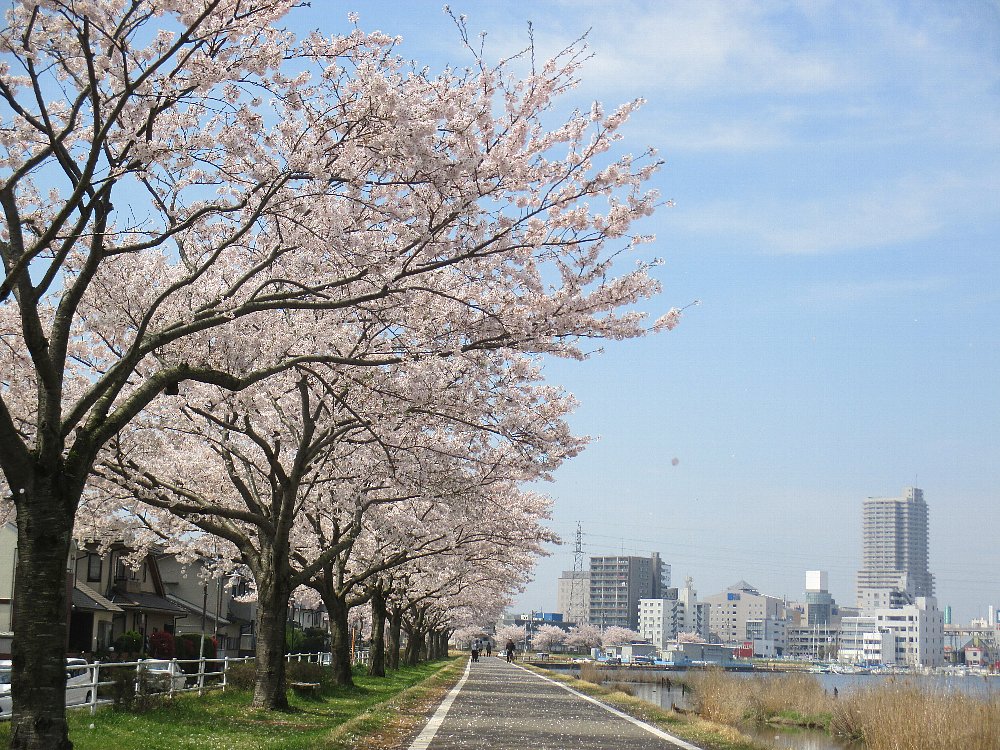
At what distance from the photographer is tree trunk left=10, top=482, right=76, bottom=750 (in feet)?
27.5

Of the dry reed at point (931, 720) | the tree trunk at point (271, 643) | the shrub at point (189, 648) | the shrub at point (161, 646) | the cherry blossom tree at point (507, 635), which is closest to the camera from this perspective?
the dry reed at point (931, 720)

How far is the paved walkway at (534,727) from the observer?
1375 centimetres

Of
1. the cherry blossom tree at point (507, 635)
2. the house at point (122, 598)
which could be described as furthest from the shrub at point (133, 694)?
the cherry blossom tree at point (507, 635)

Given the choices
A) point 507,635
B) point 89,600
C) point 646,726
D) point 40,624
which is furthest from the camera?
point 507,635

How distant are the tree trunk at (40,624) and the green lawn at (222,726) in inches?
124

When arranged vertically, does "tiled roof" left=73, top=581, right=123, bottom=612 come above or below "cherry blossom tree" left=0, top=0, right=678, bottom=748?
below

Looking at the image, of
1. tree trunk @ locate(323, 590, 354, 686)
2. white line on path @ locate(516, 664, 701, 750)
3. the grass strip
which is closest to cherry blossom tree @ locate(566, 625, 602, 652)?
tree trunk @ locate(323, 590, 354, 686)

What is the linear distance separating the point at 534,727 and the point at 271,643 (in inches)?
196

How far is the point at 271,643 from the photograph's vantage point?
18203mm

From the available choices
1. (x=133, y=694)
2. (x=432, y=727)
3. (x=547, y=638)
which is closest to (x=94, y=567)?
(x=133, y=694)

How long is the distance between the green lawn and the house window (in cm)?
2747

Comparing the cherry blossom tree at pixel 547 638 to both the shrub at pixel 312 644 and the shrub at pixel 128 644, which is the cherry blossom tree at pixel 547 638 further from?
the shrub at pixel 128 644

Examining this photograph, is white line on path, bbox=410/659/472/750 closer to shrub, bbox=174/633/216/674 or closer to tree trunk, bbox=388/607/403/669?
tree trunk, bbox=388/607/403/669

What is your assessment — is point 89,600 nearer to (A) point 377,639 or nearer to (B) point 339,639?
(A) point 377,639
